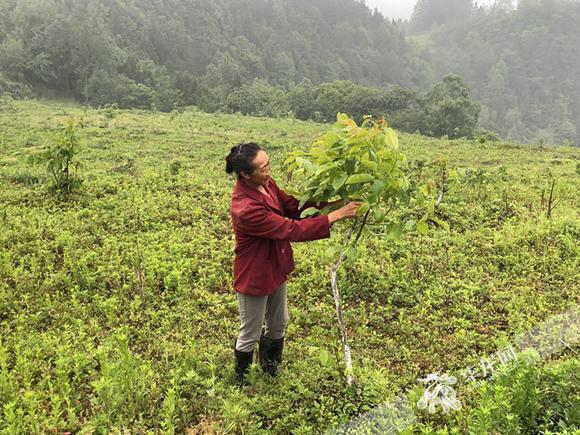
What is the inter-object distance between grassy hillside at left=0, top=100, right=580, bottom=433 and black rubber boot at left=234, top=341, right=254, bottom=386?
130 millimetres

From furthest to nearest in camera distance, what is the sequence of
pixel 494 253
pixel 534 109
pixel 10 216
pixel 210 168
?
1. pixel 534 109
2. pixel 210 168
3. pixel 10 216
4. pixel 494 253

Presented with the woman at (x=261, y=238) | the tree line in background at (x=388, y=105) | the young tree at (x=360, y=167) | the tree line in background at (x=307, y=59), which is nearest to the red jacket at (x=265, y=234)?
the woman at (x=261, y=238)

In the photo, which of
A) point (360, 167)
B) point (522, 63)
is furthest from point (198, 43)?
point (522, 63)

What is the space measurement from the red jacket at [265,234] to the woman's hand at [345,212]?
3.0 inches

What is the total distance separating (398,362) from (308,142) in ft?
54.0

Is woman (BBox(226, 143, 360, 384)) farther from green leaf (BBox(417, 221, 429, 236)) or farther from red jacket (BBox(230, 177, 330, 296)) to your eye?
green leaf (BBox(417, 221, 429, 236))

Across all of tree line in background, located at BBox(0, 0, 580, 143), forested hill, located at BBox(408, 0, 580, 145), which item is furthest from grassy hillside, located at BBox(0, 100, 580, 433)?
forested hill, located at BBox(408, 0, 580, 145)

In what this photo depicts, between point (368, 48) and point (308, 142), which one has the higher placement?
point (368, 48)

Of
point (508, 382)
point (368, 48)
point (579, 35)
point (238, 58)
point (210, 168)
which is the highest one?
→ point (579, 35)

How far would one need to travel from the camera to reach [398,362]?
16.1 ft

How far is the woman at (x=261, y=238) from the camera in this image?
Answer: 354 centimetres

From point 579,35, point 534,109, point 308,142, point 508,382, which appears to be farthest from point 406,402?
point 579,35

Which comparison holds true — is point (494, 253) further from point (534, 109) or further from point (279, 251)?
point (534, 109)

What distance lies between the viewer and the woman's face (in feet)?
11.9
